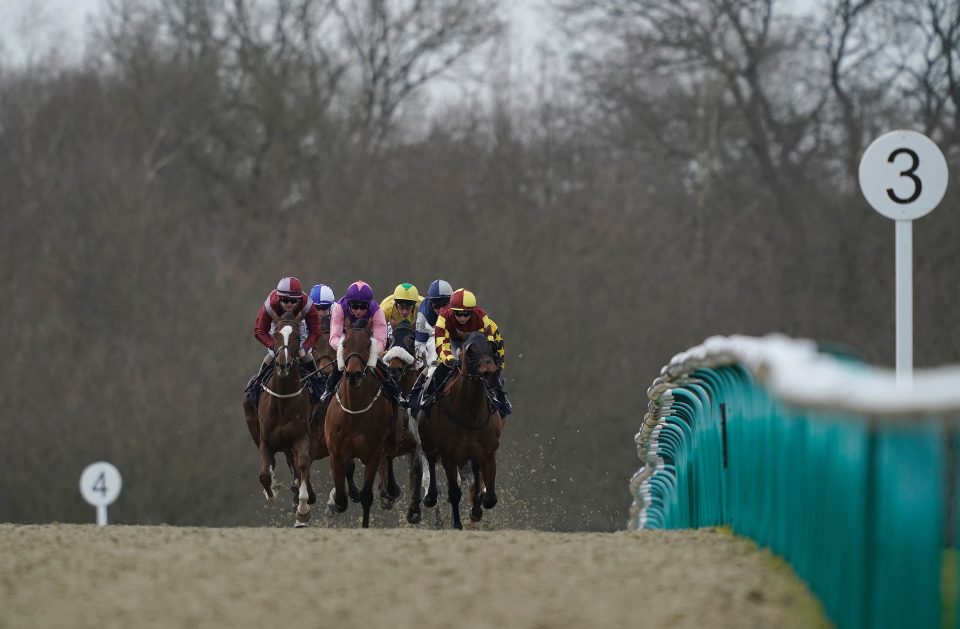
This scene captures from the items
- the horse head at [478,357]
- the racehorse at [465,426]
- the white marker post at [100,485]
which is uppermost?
the horse head at [478,357]

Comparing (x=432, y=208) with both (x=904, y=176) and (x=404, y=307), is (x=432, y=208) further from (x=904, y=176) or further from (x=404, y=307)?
(x=904, y=176)

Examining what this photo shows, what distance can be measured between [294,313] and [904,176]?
575cm

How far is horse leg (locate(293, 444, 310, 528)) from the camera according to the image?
14906 mm

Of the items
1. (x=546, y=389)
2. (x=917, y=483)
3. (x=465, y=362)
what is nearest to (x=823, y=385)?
(x=917, y=483)

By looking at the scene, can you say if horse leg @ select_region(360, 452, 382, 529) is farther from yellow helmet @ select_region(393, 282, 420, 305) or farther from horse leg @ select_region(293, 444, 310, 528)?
yellow helmet @ select_region(393, 282, 420, 305)

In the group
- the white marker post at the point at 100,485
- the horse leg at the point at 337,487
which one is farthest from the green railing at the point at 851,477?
the white marker post at the point at 100,485

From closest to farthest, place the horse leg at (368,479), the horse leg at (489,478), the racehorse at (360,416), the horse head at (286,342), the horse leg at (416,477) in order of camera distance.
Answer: the racehorse at (360,416)
the horse leg at (368,479)
the horse head at (286,342)
the horse leg at (489,478)
the horse leg at (416,477)

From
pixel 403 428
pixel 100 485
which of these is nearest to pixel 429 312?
pixel 403 428

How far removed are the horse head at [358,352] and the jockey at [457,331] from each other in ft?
2.12

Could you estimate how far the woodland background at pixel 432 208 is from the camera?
38688 millimetres

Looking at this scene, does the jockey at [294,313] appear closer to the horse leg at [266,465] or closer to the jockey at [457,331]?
the horse leg at [266,465]

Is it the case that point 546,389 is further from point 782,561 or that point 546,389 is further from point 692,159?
point 782,561

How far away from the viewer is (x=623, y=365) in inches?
1572

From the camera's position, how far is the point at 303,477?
50.0 ft
